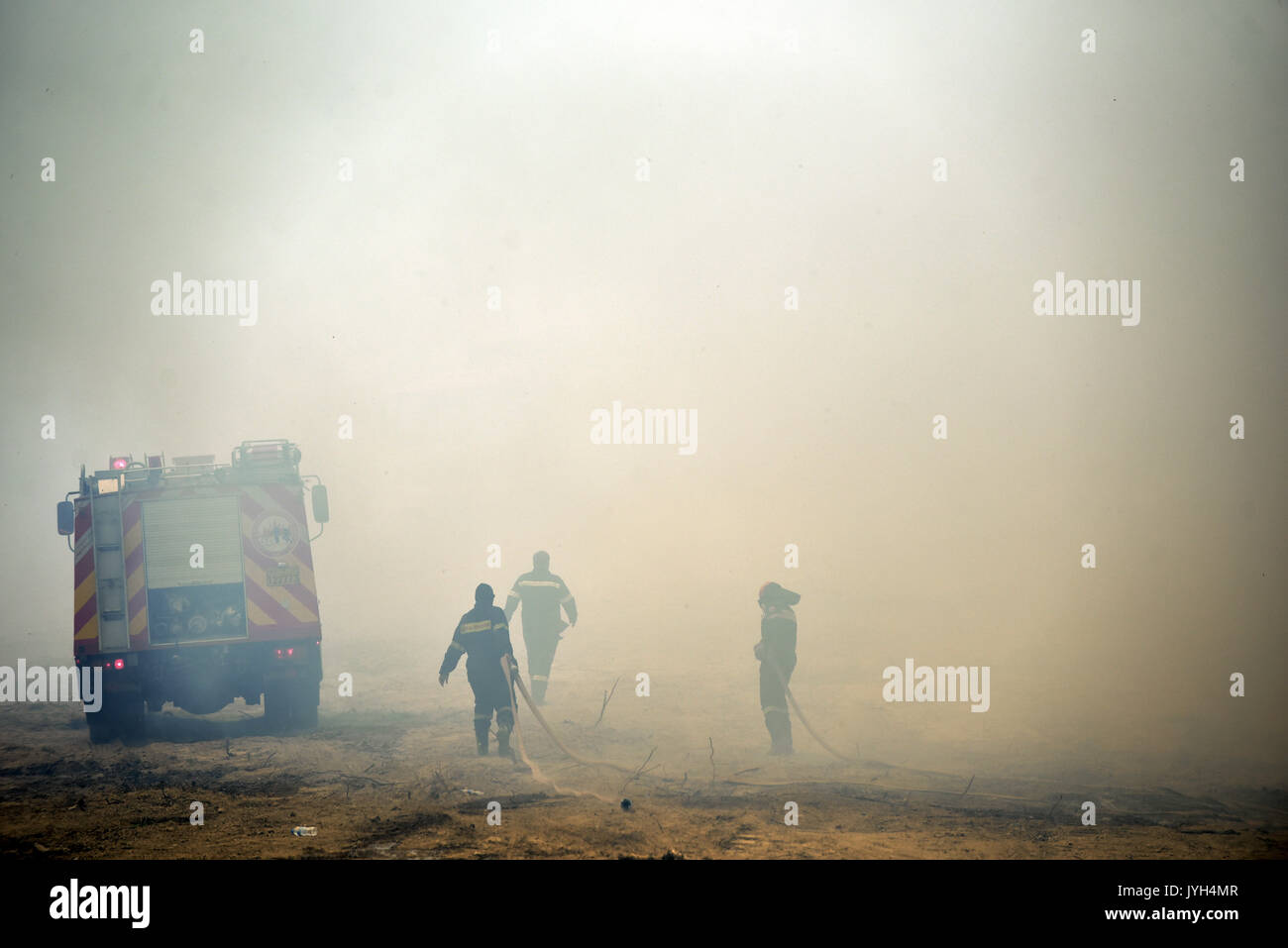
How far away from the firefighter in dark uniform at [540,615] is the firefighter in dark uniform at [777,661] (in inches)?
107

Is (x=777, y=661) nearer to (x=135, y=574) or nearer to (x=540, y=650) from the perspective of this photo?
(x=540, y=650)

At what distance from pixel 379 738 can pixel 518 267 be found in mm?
22550

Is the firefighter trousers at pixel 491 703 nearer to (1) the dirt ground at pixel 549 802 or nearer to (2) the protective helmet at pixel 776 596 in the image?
(1) the dirt ground at pixel 549 802

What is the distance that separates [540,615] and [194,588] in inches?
152

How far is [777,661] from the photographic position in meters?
9.04

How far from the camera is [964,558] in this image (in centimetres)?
2022

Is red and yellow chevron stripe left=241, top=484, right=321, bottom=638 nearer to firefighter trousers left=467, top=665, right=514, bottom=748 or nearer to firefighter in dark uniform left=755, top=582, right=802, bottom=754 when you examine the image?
firefighter trousers left=467, top=665, right=514, bottom=748

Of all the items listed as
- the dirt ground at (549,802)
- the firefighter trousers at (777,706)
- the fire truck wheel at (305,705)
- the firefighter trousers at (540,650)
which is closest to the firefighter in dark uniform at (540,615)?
the firefighter trousers at (540,650)

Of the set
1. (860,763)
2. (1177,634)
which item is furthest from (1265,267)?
(860,763)

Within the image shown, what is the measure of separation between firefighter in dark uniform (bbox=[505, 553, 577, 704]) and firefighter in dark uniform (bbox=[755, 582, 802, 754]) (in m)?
2.71

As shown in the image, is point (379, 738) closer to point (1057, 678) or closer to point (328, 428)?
point (1057, 678)

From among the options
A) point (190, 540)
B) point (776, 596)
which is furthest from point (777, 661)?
point (190, 540)

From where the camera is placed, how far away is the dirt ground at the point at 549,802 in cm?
571
